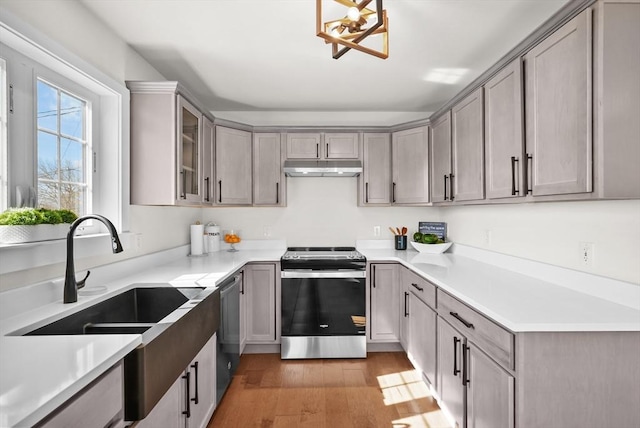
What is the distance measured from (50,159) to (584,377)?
2.63m

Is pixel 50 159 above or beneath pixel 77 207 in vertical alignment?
above

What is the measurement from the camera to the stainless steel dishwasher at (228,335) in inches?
92.7

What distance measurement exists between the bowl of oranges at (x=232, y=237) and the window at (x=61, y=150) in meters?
1.64

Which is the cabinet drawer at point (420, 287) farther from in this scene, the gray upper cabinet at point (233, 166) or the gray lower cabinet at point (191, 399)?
the gray upper cabinet at point (233, 166)

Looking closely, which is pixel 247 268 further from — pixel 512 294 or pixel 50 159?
pixel 512 294

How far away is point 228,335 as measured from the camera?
2.56 meters

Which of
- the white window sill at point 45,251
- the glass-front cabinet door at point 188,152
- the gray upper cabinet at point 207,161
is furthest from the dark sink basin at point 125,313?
the gray upper cabinet at point 207,161

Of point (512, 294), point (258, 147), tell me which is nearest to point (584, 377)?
point (512, 294)

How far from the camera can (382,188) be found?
363 centimetres

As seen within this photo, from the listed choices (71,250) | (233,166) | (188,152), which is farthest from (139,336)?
(233,166)

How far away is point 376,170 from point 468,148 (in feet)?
3.88

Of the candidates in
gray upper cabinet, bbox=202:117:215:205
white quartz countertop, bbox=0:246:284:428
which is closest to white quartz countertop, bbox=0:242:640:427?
white quartz countertop, bbox=0:246:284:428

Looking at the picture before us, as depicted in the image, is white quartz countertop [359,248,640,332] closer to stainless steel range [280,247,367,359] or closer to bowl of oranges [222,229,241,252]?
stainless steel range [280,247,367,359]

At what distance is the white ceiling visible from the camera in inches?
76.7
